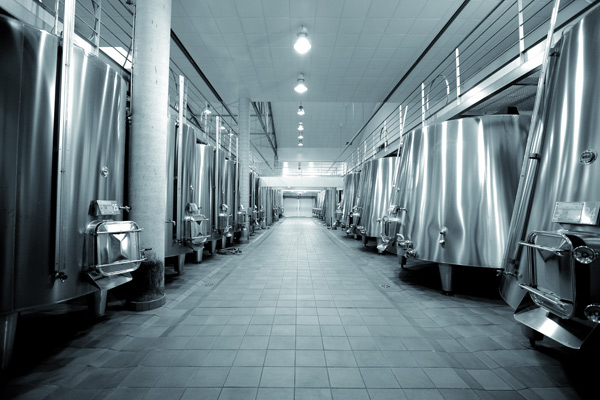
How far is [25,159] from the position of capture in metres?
1.86

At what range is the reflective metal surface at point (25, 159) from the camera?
5.88 feet

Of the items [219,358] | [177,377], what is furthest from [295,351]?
[177,377]

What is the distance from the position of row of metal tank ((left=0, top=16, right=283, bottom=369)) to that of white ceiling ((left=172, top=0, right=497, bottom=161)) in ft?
12.4

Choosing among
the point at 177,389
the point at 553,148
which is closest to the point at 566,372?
the point at 553,148

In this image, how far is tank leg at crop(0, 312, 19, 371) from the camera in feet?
5.84

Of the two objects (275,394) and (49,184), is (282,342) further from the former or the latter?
(49,184)

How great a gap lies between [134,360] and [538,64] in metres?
4.52

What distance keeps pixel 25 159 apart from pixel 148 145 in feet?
3.72

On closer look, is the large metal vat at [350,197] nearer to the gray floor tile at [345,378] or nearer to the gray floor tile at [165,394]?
the gray floor tile at [345,378]

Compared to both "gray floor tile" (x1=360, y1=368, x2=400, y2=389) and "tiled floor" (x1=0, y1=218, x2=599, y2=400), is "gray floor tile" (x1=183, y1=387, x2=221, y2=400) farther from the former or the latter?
"gray floor tile" (x1=360, y1=368, x2=400, y2=389)

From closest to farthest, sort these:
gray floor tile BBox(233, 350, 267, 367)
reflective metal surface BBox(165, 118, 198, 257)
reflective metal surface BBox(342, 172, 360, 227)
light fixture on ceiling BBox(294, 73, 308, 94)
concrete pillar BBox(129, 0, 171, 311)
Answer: gray floor tile BBox(233, 350, 267, 367)
concrete pillar BBox(129, 0, 171, 311)
reflective metal surface BBox(165, 118, 198, 257)
light fixture on ceiling BBox(294, 73, 308, 94)
reflective metal surface BBox(342, 172, 360, 227)

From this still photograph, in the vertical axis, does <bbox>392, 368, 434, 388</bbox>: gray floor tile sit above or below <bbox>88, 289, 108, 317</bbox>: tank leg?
below

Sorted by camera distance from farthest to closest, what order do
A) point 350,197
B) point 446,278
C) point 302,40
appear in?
1. point 350,197
2. point 302,40
3. point 446,278

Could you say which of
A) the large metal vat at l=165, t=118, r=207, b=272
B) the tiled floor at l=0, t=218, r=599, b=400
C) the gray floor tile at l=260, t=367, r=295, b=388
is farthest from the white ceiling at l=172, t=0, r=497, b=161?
the gray floor tile at l=260, t=367, r=295, b=388
